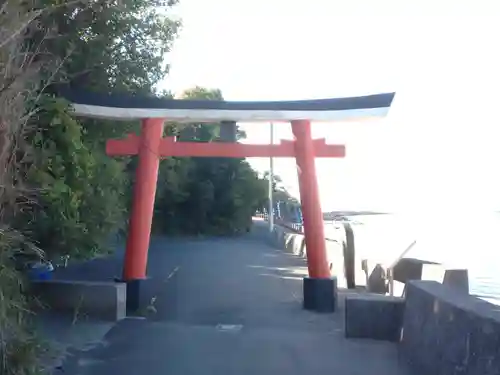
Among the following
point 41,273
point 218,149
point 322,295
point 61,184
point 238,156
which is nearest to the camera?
point 61,184

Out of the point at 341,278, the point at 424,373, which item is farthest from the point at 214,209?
the point at 424,373

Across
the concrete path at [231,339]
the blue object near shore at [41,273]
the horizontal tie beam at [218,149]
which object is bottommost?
the concrete path at [231,339]

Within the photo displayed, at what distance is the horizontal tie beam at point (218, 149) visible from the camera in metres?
13.1

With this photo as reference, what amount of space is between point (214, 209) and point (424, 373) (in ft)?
114

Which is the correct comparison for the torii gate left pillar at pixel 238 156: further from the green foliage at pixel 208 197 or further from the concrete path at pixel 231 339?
the green foliage at pixel 208 197

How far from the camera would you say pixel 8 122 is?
6.17 m

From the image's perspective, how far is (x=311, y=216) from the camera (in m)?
13.2

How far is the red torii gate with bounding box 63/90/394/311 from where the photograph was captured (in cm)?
1256

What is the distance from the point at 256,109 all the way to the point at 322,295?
11.0 feet

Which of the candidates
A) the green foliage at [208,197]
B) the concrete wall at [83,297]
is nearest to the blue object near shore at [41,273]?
the concrete wall at [83,297]

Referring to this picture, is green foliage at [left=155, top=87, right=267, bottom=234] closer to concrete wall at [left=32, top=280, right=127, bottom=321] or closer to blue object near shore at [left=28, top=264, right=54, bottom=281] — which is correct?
blue object near shore at [left=28, top=264, right=54, bottom=281]

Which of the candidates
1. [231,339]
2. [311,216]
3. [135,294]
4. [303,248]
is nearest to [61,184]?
[231,339]

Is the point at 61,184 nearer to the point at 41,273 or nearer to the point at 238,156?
the point at 41,273

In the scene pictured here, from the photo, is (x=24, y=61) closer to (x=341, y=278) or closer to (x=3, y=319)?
(x=3, y=319)
